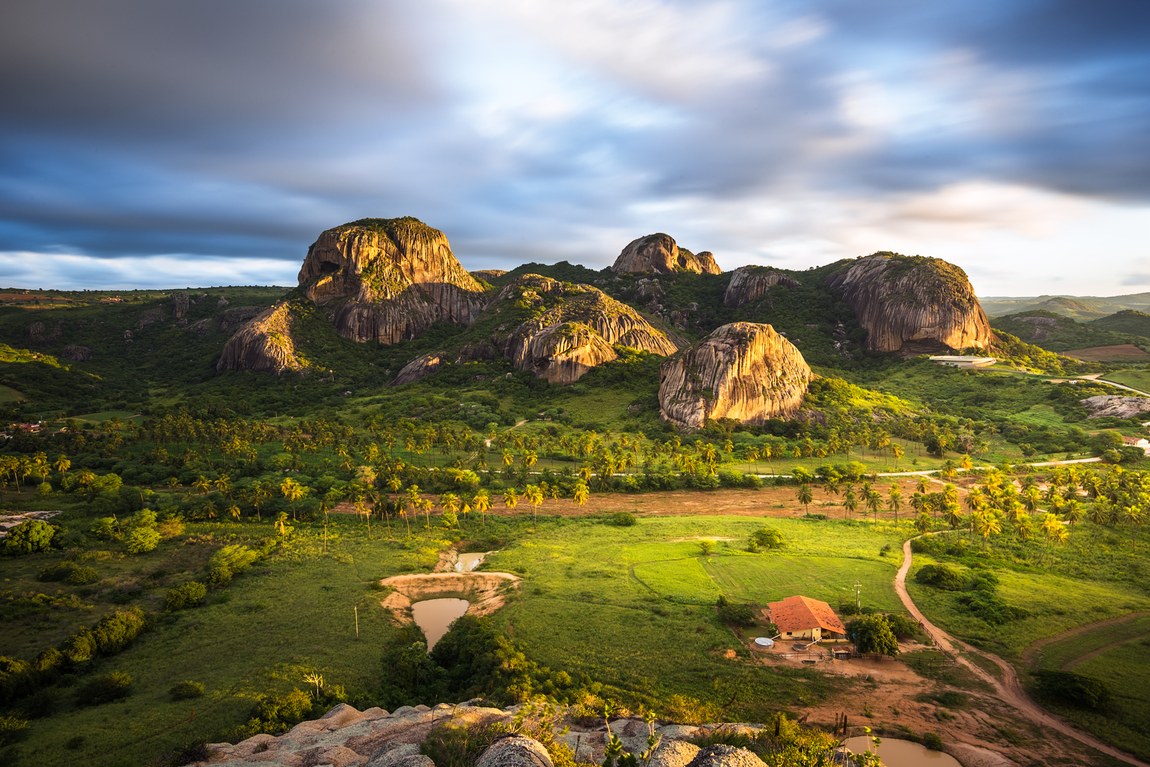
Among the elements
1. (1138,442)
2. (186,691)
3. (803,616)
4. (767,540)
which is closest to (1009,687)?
(803,616)

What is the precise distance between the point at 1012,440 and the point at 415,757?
6475 inches

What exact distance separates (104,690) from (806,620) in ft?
196

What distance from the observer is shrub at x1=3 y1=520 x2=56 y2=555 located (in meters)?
71.2

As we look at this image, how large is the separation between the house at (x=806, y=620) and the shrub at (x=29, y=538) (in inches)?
3581

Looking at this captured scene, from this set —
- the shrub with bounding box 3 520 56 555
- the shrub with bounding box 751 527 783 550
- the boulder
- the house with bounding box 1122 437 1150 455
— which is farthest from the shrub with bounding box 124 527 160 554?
the house with bounding box 1122 437 1150 455

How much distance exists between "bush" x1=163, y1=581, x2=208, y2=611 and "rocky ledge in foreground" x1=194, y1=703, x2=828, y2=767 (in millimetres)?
30236

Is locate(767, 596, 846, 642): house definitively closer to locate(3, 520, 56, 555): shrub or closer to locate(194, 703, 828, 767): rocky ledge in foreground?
locate(194, 703, 828, 767): rocky ledge in foreground

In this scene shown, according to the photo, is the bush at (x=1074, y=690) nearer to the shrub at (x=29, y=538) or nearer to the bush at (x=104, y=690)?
the bush at (x=104, y=690)

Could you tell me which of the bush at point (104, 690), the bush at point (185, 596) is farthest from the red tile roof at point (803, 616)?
the bush at point (185, 596)

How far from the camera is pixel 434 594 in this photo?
68.4 metres

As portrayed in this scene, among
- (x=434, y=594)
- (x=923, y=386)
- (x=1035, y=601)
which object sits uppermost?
(x=923, y=386)

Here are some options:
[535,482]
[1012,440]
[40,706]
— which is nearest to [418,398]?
[535,482]

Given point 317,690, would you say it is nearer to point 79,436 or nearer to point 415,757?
point 415,757

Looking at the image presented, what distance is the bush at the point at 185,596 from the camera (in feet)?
196
